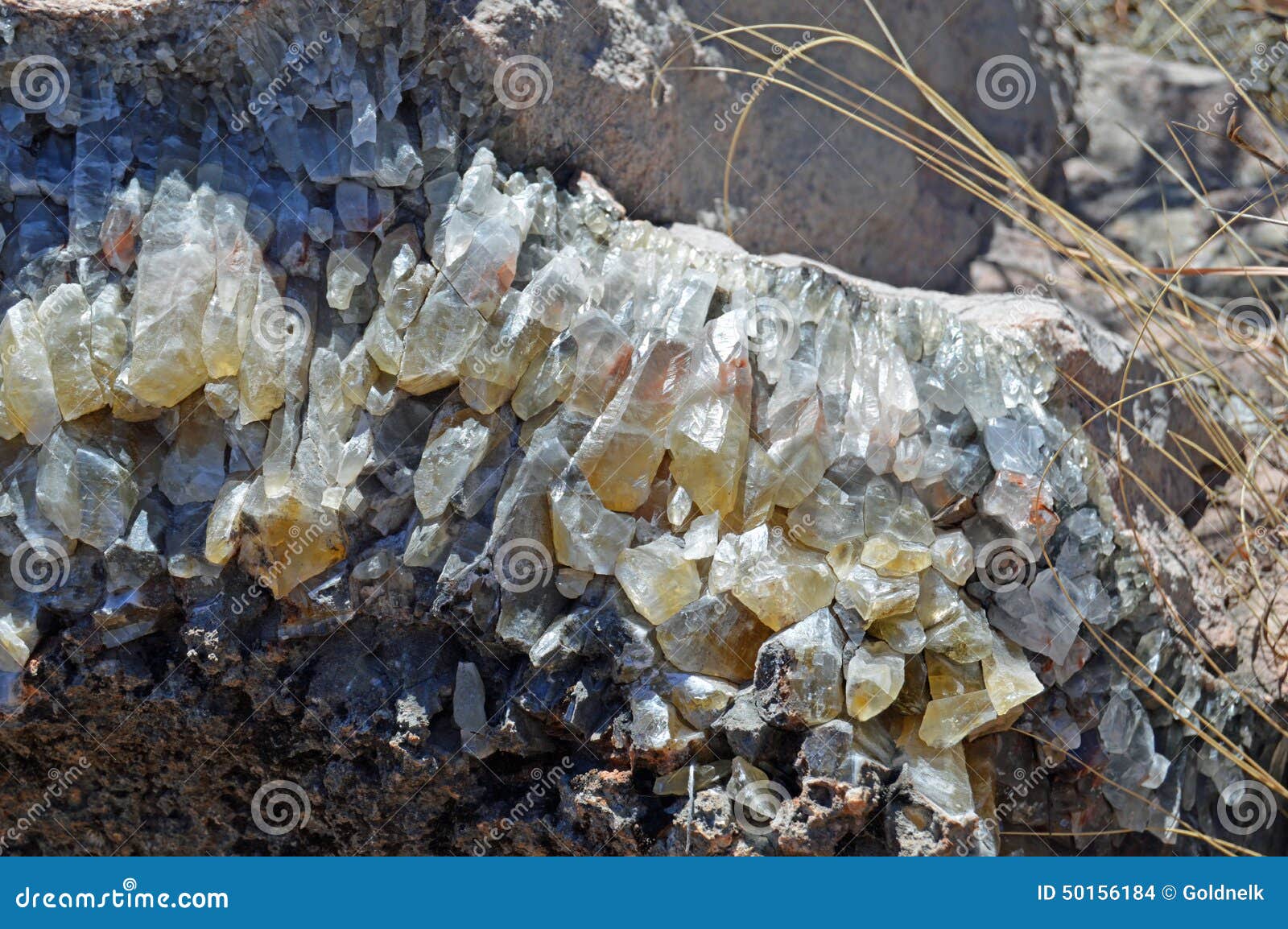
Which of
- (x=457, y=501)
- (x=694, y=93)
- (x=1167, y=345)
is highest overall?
(x=694, y=93)

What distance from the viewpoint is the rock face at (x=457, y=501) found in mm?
1254

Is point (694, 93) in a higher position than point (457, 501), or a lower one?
higher

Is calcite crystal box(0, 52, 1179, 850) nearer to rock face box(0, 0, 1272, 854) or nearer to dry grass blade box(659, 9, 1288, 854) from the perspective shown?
rock face box(0, 0, 1272, 854)

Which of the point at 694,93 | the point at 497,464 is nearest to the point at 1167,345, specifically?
the point at 694,93

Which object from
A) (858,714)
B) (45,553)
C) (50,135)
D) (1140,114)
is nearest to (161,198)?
(50,135)

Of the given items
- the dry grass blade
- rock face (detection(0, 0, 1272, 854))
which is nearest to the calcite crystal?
rock face (detection(0, 0, 1272, 854))

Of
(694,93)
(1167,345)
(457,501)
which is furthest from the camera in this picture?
(1167,345)

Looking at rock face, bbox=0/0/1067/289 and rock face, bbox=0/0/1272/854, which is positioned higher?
rock face, bbox=0/0/1067/289

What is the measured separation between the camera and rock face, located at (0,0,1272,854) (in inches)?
49.4

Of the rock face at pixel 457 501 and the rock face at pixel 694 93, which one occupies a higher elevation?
the rock face at pixel 694 93

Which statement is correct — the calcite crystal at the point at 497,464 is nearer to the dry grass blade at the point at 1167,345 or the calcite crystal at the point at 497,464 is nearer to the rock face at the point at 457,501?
the rock face at the point at 457,501

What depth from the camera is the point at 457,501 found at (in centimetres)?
130

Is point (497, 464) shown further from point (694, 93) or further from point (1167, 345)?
point (1167, 345)

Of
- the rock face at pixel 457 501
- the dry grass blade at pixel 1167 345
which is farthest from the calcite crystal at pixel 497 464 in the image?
the dry grass blade at pixel 1167 345
